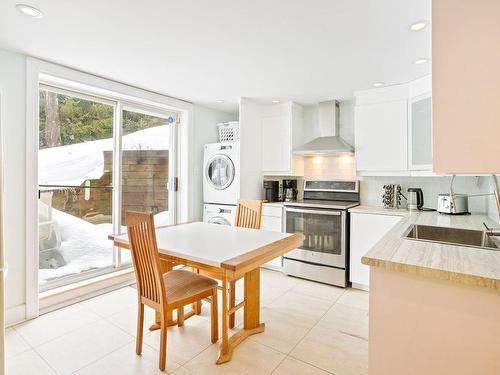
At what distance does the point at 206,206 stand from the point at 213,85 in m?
1.73

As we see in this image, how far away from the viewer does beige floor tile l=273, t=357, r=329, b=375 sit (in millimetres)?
1805

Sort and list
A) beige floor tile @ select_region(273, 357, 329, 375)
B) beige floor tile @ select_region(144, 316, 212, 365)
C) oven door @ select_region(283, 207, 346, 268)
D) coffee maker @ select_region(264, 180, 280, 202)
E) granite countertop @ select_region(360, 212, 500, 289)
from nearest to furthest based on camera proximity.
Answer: granite countertop @ select_region(360, 212, 500, 289), beige floor tile @ select_region(273, 357, 329, 375), beige floor tile @ select_region(144, 316, 212, 365), oven door @ select_region(283, 207, 346, 268), coffee maker @ select_region(264, 180, 280, 202)

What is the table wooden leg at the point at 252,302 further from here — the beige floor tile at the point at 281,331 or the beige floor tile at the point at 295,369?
the beige floor tile at the point at 295,369

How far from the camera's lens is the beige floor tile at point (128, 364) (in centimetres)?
181

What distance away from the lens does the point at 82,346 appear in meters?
2.09

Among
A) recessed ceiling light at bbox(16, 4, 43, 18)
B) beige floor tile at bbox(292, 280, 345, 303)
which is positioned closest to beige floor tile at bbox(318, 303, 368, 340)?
beige floor tile at bbox(292, 280, 345, 303)

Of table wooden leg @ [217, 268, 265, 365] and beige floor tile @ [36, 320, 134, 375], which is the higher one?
table wooden leg @ [217, 268, 265, 365]

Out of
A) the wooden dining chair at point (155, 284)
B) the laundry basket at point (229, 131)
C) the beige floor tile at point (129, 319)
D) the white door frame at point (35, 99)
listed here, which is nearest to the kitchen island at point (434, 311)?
the wooden dining chair at point (155, 284)

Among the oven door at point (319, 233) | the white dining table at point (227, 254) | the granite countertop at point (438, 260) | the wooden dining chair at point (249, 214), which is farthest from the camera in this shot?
the oven door at point (319, 233)

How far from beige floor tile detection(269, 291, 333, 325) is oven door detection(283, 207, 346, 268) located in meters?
0.53

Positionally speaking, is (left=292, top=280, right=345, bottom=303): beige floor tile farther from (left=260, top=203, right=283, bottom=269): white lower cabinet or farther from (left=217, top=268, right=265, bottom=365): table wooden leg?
(left=217, top=268, right=265, bottom=365): table wooden leg

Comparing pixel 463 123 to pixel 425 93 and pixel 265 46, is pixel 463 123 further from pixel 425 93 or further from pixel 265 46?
pixel 425 93

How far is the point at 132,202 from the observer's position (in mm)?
3580

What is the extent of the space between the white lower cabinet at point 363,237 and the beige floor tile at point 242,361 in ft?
5.00
